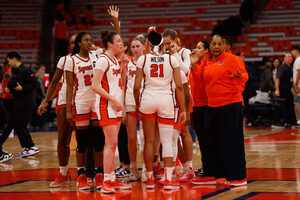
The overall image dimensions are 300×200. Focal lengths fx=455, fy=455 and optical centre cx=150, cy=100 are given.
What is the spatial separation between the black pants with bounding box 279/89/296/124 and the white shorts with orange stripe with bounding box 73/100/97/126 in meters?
8.56

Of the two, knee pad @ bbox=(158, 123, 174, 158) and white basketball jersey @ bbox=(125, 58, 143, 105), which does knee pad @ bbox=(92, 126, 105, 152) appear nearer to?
white basketball jersey @ bbox=(125, 58, 143, 105)

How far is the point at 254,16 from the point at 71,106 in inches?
664

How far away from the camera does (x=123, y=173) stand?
6.11m

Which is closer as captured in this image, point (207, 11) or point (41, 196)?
point (41, 196)

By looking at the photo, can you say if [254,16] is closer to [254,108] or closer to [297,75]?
[254,108]

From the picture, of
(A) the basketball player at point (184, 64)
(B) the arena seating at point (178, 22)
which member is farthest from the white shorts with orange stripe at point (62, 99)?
(B) the arena seating at point (178, 22)

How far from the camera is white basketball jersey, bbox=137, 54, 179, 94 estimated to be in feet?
16.8

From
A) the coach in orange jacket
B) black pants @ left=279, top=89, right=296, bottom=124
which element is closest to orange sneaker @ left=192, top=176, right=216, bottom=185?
the coach in orange jacket

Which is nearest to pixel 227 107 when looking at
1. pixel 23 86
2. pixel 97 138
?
pixel 97 138

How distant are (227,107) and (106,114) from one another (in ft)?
4.57

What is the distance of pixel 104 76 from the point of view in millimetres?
5020

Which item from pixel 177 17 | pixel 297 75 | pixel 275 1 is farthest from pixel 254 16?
pixel 297 75

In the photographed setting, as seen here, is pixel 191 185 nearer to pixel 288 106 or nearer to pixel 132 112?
pixel 132 112

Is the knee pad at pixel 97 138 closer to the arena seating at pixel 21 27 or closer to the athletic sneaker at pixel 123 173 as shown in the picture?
the athletic sneaker at pixel 123 173
